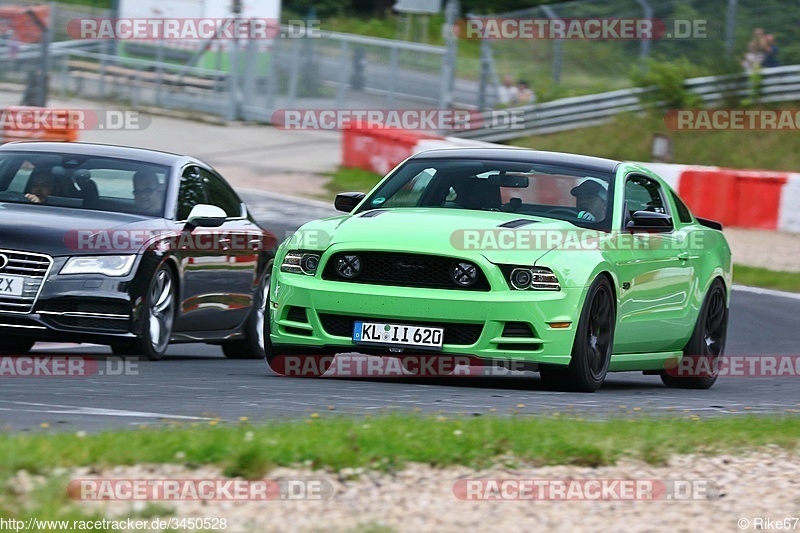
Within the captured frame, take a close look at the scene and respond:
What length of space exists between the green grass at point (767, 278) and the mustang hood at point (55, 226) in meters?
9.42

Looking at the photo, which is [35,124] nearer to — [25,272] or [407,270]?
[25,272]

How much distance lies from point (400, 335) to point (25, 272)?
2541 millimetres

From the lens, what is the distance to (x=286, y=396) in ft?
27.2

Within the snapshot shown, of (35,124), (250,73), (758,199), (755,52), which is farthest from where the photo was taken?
(250,73)

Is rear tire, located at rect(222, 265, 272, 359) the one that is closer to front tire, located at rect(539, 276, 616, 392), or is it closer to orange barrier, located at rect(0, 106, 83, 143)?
front tire, located at rect(539, 276, 616, 392)

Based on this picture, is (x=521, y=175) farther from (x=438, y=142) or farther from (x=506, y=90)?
(x=506, y=90)

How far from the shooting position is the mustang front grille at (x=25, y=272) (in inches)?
390

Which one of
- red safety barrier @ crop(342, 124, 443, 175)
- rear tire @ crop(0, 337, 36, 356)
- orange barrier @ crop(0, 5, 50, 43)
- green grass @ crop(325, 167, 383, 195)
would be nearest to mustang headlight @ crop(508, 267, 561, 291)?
rear tire @ crop(0, 337, 36, 356)

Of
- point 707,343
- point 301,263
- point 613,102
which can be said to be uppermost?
point 613,102

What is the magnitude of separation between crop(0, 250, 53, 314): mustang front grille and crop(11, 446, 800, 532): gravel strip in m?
4.58

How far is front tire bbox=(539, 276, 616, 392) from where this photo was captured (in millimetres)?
9188

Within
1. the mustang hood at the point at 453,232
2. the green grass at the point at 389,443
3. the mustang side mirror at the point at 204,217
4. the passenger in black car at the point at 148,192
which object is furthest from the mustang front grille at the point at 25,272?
the green grass at the point at 389,443

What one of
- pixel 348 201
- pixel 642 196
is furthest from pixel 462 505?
pixel 642 196

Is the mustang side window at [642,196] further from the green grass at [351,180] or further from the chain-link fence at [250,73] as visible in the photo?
the chain-link fence at [250,73]
